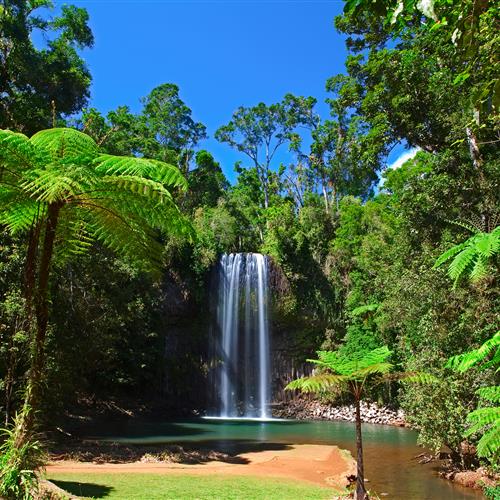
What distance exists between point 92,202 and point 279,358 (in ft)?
67.7

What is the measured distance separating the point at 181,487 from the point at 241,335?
17.3m

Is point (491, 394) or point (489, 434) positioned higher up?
point (491, 394)

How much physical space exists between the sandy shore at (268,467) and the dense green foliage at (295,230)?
1815mm

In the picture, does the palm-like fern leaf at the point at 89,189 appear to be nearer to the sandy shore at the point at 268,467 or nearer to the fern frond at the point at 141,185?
the fern frond at the point at 141,185

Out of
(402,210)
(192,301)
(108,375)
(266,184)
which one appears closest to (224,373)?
(192,301)

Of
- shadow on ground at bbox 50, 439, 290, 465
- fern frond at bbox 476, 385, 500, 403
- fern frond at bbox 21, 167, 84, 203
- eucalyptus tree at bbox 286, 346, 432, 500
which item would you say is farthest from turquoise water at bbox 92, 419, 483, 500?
fern frond at bbox 21, 167, 84, 203

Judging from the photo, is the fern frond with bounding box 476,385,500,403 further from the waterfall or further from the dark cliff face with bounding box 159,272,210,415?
A: the dark cliff face with bounding box 159,272,210,415

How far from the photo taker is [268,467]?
953 cm

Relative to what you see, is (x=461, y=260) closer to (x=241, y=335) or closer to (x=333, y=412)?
(x=333, y=412)

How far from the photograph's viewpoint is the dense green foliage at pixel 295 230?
438 cm

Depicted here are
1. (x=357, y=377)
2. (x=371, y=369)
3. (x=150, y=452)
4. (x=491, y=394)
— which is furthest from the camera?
(x=150, y=452)

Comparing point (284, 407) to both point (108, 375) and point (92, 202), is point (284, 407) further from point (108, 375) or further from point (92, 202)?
point (92, 202)

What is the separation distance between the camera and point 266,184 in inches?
1511

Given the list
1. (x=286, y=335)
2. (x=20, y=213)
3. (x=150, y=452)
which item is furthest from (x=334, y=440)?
(x=20, y=213)
